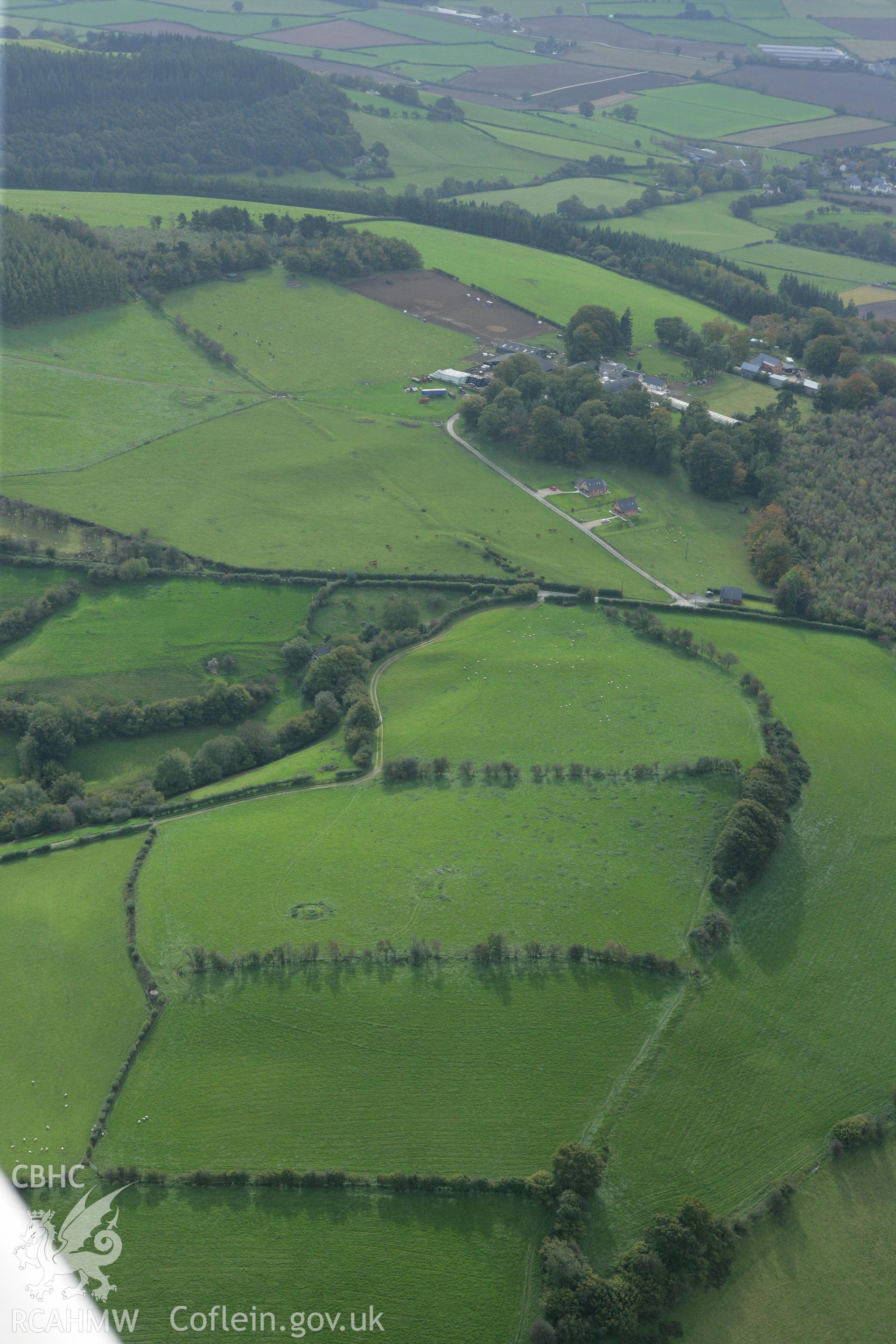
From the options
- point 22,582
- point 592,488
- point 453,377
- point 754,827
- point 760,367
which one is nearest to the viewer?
point 754,827

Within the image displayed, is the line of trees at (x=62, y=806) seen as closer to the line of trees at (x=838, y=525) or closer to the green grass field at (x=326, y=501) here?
the green grass field at (x=326, y=501)

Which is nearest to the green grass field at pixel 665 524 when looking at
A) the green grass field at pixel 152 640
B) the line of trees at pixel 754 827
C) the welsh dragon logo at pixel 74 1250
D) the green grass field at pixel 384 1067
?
→ the line of trees at pixel 754 827

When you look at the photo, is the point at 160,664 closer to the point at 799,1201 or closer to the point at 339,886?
the point at 339,886

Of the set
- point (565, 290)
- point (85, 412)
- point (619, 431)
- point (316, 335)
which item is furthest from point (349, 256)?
point (619, 431)

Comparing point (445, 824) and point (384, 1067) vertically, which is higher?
point (445, 824)

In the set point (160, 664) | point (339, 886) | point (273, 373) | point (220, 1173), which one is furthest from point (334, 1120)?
point (273, 373)

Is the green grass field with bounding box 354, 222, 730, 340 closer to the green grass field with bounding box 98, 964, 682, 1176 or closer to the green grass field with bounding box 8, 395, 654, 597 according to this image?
the green grass field with bounding box 8, 395, 654, 597

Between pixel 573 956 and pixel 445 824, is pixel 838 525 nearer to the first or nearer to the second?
pixel 445 824
